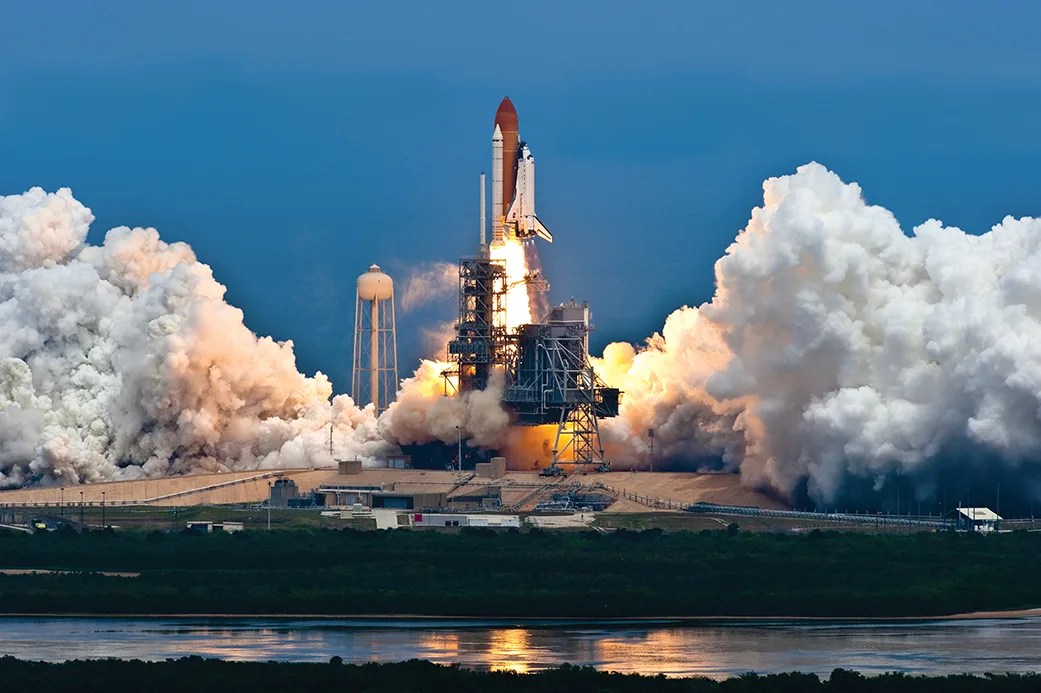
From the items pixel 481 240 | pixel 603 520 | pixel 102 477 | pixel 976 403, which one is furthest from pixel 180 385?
pixel 976 403

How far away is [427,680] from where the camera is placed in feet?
227

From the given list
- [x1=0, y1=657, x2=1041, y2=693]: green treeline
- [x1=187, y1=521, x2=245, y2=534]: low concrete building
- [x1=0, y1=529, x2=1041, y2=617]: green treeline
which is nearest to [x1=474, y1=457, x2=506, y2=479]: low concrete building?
[x1=187, y1=521, x2=245, y2=534]: low concrete building

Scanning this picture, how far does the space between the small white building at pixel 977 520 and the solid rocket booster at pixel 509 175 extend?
24.6 m

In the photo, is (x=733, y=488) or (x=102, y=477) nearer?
(x=733, y=488)

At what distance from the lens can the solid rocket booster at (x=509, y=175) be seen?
394 ft

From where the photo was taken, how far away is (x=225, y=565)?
95688 mm

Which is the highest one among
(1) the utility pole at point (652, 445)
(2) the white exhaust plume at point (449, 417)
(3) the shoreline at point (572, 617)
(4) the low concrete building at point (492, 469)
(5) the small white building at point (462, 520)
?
(2) the white exhaust plume at point (449, 417)

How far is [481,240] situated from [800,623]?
40306 mm

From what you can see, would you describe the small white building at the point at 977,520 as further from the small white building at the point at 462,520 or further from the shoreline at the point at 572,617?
the shoreline at the point at 572,617

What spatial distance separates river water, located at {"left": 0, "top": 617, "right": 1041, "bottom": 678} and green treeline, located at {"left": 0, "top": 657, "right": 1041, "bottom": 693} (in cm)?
231

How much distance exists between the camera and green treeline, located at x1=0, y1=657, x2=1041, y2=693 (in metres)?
67.9

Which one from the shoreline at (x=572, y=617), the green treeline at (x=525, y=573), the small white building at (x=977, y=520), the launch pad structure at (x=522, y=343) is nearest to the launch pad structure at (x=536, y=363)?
the launch pad structure at (x=522, y=343)

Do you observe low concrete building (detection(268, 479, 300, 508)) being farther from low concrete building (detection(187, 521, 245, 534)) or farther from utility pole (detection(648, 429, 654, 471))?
utility pole (detection(648, 429, 654, 471))

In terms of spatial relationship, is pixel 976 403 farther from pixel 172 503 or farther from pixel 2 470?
pixel 2 470
